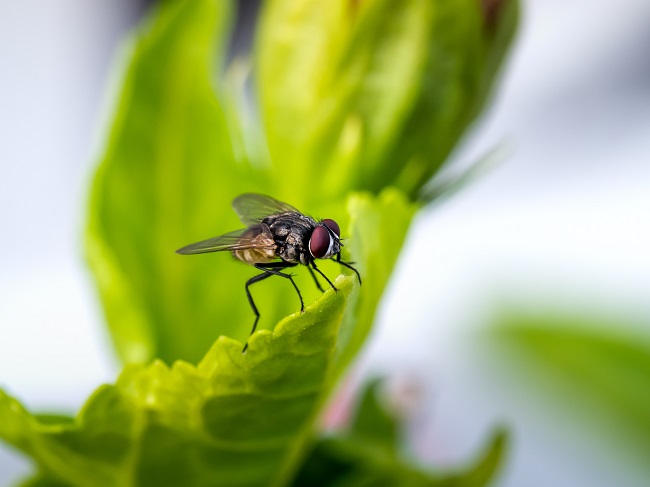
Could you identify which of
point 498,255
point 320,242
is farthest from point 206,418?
point 498,255

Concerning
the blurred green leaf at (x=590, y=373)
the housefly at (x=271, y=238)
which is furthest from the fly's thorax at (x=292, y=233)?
the blurred green leaf at (x=590, y=373)

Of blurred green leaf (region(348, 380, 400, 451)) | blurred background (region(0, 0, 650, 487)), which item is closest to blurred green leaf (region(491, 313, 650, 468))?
blurred background (region(0, 0, 650, 487))

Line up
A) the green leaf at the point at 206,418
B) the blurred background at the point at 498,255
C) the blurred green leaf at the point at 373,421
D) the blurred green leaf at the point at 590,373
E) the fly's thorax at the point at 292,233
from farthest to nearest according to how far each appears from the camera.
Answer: the blurred background at the point at 498,255
the blurred green leaf at the point at 590,373
the blurred green leaf at the point at 373,421
the fly's thorax at the point at 292,233
the green leaf at the point at 206,418

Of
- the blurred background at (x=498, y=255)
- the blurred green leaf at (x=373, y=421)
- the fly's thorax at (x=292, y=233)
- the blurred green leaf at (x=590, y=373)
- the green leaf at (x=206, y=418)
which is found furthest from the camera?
the blurred background at (x=498, y=255)

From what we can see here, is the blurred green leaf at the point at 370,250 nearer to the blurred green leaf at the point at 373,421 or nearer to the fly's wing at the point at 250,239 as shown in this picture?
the fly's wing at the point at 250,239

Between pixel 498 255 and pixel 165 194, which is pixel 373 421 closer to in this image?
pixel 165 194
